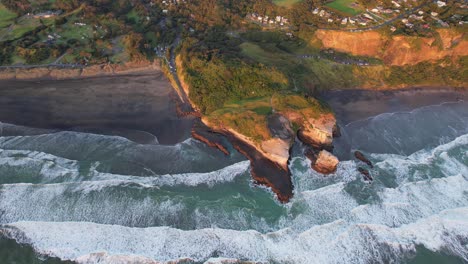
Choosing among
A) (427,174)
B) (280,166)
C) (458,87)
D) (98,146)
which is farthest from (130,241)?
(458,87)

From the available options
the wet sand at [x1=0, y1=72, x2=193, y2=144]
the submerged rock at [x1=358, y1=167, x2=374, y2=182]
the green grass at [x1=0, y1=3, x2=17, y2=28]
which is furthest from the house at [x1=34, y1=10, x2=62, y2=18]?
the submerged rock at [x1=358, y1=167, x2=374, y2=182]

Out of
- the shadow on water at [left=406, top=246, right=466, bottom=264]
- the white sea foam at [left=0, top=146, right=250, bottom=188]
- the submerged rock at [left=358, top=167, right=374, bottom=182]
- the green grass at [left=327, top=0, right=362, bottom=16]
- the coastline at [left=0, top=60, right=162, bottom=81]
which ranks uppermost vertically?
the green grass at [left=327, top=0, right=362, bottom=16]

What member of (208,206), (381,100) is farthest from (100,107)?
(381,100)

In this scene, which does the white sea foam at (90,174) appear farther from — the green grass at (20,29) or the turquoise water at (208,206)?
the green grass at (20,29)

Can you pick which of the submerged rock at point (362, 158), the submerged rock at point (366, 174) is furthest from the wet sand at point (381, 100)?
the submerged rock at point (366, 174)

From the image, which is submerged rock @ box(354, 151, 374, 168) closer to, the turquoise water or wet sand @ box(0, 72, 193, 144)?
the turquoise water

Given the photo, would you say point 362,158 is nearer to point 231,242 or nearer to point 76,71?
point 231,242
